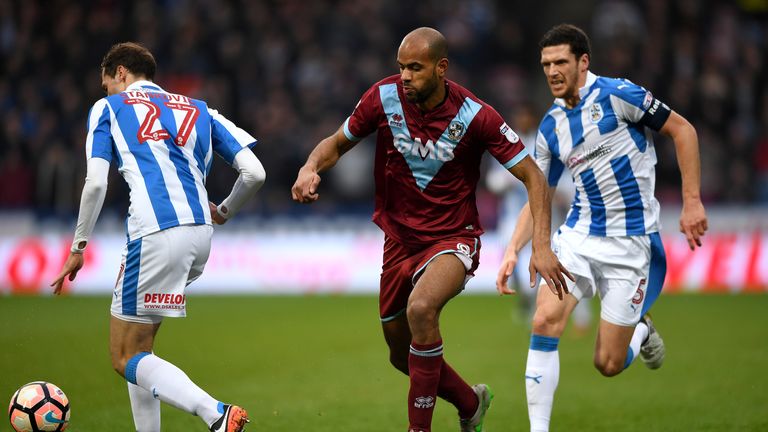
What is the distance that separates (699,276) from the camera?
15477 millimetres

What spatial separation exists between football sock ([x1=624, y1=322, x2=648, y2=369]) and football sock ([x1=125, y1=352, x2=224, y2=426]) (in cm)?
270

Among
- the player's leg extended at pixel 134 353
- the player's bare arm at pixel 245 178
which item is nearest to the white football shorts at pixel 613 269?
the player's bare arm at pixel 245 178

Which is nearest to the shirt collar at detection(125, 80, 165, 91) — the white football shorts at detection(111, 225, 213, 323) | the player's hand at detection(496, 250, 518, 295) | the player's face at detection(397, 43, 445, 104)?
the white football shorts at detection(111, 225, 213, 323)

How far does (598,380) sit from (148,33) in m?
13.0

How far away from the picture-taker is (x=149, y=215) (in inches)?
218

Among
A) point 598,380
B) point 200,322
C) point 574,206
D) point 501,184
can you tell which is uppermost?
point 574,206

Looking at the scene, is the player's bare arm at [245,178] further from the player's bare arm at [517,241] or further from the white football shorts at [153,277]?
the player's bare arm at [517,241]

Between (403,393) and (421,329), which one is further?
(403,393)

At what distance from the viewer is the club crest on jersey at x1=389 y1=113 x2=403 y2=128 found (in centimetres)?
590

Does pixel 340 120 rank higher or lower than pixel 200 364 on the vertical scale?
higher

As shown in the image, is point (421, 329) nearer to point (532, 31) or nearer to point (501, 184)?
point (501, 184)

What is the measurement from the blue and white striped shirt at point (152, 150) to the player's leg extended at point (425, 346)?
1.27 m

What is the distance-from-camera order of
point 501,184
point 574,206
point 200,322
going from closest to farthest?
1. point 574,206
2. point 501,184
3. point 200,322

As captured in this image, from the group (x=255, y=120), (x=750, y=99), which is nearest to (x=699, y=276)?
(x=750, y=99)
